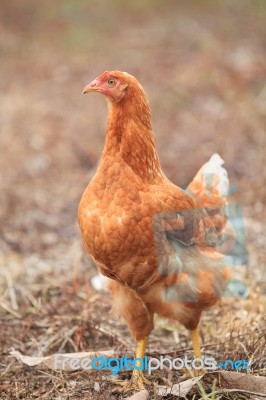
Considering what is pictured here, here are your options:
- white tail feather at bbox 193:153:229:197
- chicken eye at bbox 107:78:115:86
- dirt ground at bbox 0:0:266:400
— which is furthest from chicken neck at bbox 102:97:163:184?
dirt ground at bbox 0:0:266:400

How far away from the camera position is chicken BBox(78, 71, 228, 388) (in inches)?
111

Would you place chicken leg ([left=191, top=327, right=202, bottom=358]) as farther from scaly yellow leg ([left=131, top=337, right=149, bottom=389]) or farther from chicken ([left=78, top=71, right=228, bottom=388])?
scaly yellow leg ([left=131, top=337, right=149, bottom=389])

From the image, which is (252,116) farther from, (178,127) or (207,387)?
(207,387)

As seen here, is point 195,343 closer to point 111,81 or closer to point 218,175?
point 218,175

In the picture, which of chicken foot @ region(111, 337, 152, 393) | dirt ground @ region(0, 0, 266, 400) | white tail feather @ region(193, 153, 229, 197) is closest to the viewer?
chicken foot @ region(111, 337, 152, 393)

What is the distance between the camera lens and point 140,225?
9.17 ft

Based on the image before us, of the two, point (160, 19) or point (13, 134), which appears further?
point (160, 19)

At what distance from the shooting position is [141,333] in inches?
130

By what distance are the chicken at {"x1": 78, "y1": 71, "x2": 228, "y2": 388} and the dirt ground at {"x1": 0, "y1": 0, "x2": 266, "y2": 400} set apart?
431 mm

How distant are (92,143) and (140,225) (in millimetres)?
4826

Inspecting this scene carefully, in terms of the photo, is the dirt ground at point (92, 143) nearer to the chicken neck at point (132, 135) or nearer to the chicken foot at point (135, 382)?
the chicken foot at point (135, 382)

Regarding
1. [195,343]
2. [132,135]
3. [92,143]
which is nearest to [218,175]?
[132,135]

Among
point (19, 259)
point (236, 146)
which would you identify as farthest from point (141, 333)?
point (236, 146)

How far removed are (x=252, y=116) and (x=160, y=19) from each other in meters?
5.12
